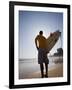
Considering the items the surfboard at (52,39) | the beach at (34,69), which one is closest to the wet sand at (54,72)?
the beach at (34,69)

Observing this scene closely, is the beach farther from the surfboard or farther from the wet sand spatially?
the surfboard

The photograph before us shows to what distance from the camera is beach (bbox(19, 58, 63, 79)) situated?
65.7 inches

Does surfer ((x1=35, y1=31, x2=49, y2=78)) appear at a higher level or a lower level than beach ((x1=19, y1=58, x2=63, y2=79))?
higher

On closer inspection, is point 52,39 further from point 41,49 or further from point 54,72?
point 54,72

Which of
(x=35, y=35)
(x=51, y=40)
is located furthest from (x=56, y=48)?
(x=35, y=35)

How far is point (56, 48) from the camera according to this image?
5.81 ft

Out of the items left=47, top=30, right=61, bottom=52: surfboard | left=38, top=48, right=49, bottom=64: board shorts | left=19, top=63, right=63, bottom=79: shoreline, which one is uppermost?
left=47, top=30, right=61, bottom=52: surfboard

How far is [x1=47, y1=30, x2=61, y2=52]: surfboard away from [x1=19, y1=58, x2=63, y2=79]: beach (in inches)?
4.2

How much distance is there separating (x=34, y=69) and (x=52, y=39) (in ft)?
0.90

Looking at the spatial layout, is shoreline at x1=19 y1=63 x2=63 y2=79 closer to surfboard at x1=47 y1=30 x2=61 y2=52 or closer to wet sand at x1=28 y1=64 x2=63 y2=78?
wet sand at x1=28 y1=64 x2=63 y2=78

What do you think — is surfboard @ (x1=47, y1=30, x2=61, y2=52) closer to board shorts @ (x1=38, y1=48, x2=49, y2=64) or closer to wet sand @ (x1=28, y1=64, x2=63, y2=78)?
board shorts @ (x1=38, y1=48, x2=49, y2=64)

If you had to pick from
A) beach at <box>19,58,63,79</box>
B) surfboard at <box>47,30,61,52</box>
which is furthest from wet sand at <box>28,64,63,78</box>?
surfboard at <box>47,30,61,52</box>

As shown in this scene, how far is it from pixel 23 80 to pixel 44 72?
6.9 inches

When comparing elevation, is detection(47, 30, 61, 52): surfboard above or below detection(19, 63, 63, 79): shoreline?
above
